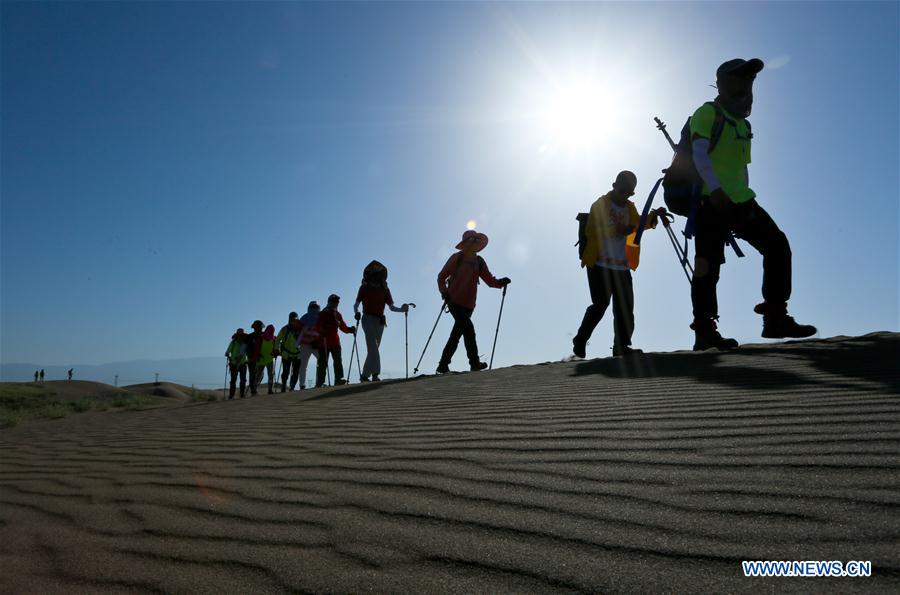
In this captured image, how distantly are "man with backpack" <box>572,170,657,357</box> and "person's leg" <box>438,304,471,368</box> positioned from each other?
1.80 meters

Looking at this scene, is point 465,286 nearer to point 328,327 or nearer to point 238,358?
point 328,327

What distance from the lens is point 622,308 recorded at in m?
6.26

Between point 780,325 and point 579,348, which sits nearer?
point 780,325

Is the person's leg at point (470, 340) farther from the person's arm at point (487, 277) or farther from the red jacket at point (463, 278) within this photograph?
the person's arm at point (487, 277)

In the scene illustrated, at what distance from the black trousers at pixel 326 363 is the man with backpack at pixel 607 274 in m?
5.45

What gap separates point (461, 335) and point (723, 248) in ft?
11.8

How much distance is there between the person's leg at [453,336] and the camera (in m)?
7.69

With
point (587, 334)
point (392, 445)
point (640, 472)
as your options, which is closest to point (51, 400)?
point (587, 334)

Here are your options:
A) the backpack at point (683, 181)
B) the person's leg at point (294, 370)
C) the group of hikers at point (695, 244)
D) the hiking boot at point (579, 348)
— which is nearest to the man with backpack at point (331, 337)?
the group of hikers at point (695, 244)

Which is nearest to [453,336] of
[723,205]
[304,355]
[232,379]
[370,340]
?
[370,340]

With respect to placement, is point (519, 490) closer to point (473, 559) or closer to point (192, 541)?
point (473, 559)

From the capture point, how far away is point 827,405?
95.1 inches

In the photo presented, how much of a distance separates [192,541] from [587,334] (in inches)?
192

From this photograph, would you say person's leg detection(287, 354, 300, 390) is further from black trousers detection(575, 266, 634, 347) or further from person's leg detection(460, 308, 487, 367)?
black trousers detection(575, 266, 634, 347)
